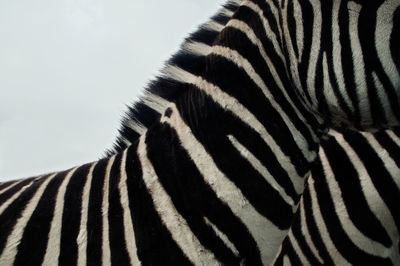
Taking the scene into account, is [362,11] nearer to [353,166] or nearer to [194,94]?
[194,94]

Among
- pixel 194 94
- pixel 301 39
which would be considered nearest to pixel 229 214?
pixel 194 94

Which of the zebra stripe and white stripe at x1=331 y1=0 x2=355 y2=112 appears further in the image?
the zebra stripe

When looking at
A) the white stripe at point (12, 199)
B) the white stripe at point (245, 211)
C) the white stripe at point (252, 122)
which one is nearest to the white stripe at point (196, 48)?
the white stripe at point (252, 122)

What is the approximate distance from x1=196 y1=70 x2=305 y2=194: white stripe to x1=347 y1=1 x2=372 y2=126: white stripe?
421mm

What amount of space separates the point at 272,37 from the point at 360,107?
1.96ft

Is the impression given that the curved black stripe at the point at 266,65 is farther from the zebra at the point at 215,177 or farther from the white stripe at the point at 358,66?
the white stripe at the point at 358,66

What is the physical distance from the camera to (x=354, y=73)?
254cm

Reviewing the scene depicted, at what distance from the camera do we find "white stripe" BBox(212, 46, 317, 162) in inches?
106

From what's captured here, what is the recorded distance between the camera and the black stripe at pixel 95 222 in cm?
256

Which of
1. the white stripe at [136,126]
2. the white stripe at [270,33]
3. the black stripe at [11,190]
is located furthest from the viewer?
the white stripe at [136,126]

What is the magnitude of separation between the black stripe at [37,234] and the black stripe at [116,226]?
31 cm

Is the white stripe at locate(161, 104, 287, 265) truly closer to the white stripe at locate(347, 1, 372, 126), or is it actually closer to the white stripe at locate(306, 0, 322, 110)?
the white stripe at locate(306, 0, 322, 110)

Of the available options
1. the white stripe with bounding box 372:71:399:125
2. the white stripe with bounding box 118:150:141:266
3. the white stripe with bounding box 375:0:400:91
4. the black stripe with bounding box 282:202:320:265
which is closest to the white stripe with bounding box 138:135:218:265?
the white stripe with bounding box 118:150:141:266

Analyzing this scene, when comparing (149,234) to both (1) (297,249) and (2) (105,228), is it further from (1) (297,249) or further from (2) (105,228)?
(1) (297,249)
